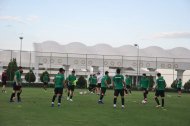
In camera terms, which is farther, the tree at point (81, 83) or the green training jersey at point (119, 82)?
the tree at point (81, 83)

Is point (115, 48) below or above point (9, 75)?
above

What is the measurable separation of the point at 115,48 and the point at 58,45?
43.4 feet

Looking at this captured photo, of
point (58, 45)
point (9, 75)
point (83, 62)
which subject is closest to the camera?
point (9, 75)

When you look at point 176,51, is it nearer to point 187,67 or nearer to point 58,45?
point 187,67

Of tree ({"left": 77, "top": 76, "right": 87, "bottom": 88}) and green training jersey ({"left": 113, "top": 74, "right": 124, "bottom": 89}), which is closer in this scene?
green training jersey ({"left": 113, "top": 74, "right": 124, "bottom": 89})

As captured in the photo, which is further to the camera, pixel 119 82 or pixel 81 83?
pixel 81 83

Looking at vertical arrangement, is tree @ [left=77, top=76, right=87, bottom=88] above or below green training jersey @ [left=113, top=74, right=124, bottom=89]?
below

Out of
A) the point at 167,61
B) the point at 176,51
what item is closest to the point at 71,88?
the point at 167,61

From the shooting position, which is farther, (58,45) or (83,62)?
(58,45)

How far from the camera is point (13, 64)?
181 feet

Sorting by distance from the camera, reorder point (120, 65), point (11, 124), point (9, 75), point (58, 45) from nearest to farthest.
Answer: point (11, 124)
point (9, 75)
point (120, 65)
point (58, 45)

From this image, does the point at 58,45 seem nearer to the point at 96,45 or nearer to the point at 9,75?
the point at 96,45

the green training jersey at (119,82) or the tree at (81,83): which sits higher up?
the green training jersey at (119,82)

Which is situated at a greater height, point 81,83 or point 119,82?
point 119,82
